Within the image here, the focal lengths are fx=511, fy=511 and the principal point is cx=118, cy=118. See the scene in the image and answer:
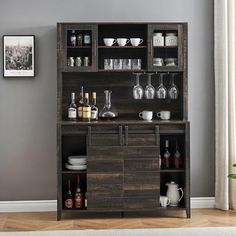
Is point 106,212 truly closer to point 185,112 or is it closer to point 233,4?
point 185,112

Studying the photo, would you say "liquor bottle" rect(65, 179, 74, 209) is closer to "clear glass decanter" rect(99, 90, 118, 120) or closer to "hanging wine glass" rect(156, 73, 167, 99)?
"clear glass decanter" rect(99, 90, 118, 120)

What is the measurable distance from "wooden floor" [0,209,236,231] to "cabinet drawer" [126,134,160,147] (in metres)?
0.71

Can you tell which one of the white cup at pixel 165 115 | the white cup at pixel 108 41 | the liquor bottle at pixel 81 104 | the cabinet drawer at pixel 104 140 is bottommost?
the cabinet drawer at pixel 104 140

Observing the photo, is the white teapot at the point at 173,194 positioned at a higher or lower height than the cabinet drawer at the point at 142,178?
lower

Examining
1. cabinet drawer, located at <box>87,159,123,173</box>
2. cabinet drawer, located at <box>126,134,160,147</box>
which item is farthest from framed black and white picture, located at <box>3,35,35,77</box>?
cabinet drawer, located at <box>126,134,160,147</box>

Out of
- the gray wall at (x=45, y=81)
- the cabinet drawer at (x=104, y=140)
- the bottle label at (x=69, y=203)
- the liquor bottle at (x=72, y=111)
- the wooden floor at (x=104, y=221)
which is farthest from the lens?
the gray wall at (x=45, y=81)

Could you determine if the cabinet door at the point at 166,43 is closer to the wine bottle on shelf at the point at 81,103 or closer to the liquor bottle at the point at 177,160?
the wine bottle on shelf at the point at 81,103

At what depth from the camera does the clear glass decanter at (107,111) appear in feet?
16.4

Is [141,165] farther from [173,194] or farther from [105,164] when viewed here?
[173,194]

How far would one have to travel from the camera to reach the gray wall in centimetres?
507

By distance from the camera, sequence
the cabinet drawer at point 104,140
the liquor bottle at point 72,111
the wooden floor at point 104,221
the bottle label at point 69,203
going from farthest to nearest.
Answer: the liquor bottle at point 72,111 → the bottle label at point 69,203 → the cabinet drawer at point 104,140 → the wooden floor at point 104,221

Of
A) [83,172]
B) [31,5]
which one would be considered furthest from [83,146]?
[31,5]

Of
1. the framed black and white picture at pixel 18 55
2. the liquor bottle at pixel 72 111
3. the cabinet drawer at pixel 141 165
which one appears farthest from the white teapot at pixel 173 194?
the framed black and white picture at pixel 18 55

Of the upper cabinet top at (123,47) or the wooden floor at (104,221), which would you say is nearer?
the wooden floor at (104,221)
